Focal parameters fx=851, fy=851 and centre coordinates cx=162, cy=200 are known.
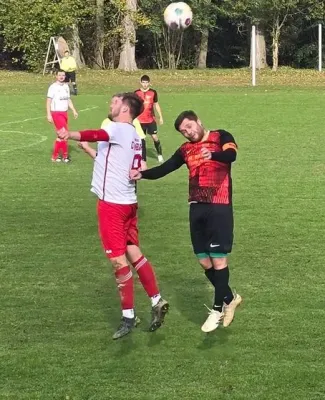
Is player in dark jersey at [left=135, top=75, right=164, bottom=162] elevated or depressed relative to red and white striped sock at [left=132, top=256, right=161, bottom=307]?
elevated

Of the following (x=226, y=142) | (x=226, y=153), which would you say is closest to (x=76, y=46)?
(x=226, y=142)

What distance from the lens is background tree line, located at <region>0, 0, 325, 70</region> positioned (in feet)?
A: 142

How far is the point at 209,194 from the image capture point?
6738 millimetres

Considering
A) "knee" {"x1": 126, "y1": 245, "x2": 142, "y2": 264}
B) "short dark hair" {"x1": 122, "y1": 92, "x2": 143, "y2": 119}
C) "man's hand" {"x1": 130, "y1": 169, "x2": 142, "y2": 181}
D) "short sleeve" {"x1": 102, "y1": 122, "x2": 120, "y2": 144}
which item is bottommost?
"knee" {"x1": 126, "y1": 245, "x2": 142, "y2": 264}

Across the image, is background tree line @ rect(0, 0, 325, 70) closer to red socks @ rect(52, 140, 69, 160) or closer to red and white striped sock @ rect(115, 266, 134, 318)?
red socks @ rect(52, 140, 69, 160)

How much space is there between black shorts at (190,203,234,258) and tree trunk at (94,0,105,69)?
135ft

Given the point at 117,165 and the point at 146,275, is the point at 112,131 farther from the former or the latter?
the point at 146,275

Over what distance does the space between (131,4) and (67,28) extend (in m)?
3.77

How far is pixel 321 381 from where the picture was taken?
5.85m

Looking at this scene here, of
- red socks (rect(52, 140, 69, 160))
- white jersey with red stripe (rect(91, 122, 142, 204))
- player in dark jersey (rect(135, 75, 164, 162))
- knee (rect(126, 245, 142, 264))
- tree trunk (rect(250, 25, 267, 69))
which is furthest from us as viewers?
tree trunk (rect(250, 25, 267, 69))

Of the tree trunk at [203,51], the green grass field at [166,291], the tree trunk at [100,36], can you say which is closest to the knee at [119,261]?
the green grass field at [166,291]

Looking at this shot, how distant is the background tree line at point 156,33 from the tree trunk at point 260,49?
6 centimetres

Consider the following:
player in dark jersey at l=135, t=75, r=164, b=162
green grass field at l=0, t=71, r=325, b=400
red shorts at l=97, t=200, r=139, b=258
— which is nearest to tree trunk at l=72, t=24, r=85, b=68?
→ green grass field at l=0, t=71, r=325, b=400

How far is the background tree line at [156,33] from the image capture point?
43.3 m
